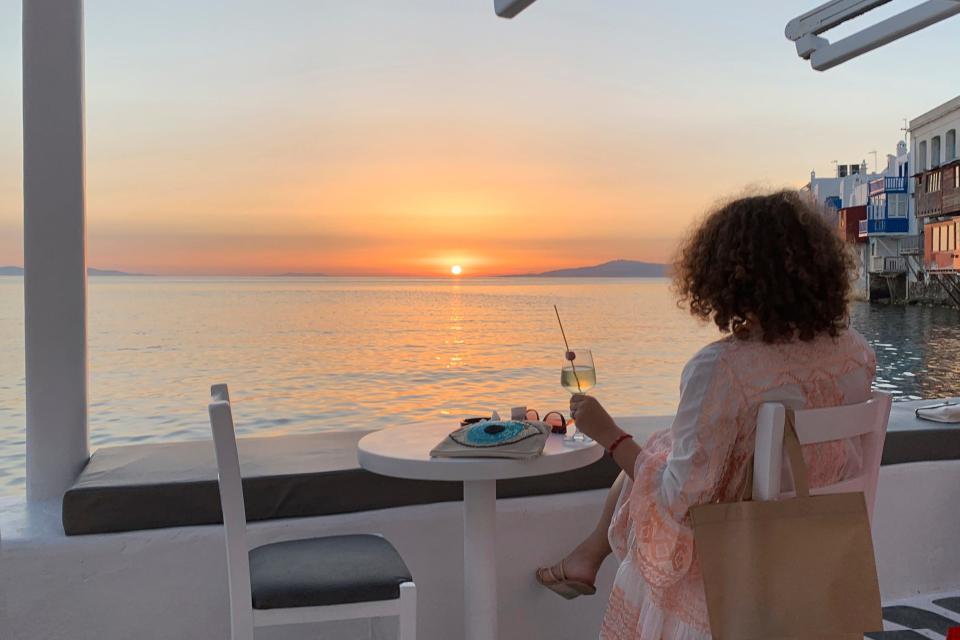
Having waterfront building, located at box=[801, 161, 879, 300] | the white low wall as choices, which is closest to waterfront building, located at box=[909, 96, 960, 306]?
waterfront building, located at box=[801, 161, 879, 300]

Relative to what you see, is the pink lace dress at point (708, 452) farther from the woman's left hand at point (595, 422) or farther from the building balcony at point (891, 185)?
the building balcony at point (891, 185)

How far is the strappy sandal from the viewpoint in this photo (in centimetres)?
232

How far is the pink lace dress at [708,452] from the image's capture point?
1.47 metres

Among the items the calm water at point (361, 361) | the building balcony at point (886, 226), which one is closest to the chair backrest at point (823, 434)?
the calm water at point (361, 361)

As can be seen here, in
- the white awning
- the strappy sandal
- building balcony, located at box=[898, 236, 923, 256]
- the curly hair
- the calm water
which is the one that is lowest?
the calm water

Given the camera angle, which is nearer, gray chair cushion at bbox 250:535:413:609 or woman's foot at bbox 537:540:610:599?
gray chair cushion at bbox 250:535:413:609

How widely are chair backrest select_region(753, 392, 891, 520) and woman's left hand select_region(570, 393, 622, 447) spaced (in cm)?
34

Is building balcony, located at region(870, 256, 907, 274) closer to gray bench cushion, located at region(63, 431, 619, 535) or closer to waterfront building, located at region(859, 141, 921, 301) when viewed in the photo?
waterfront building, located at region(859, 141, 921, 301)

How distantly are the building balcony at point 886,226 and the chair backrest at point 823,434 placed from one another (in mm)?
44050

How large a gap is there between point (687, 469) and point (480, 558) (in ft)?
2.43

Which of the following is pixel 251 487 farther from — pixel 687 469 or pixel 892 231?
pixel 892 231

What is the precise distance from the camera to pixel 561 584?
236cm

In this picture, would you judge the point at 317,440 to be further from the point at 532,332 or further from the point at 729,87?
the point at 729,87

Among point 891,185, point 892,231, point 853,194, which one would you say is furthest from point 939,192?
point 853,194
